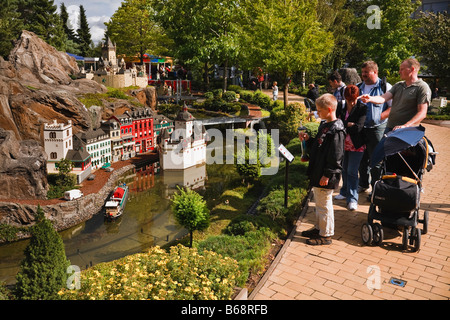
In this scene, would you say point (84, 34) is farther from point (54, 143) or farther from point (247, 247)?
point (247, 247)

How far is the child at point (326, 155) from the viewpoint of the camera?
7.14m

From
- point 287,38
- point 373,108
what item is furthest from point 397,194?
point 287,38

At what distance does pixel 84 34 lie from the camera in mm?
71625

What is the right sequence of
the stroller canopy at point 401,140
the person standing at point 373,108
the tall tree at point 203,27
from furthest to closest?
the tall tree at point 203,27 < the person standing at point 373,108 < the stroller canopy at point 401,140

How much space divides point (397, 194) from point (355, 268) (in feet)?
5.09

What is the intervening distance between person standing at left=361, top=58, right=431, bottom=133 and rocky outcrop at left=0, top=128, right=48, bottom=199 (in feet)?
78.7

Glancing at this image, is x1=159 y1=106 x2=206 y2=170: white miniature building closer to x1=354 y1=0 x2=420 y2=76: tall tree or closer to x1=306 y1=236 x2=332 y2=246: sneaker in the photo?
x1=354 y1=0 x2=420 y2=76: tall tree

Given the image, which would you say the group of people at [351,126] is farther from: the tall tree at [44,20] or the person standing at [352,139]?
the tall tree at [44,20]

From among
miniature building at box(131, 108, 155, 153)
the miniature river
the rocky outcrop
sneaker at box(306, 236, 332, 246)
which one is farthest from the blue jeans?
miniature building at box(131, 108, 155, 153)

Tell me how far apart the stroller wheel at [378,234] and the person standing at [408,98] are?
1.97 metres

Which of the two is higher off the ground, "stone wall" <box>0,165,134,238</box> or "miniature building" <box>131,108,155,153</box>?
"miniature building" <box>131,108,155,153</box>

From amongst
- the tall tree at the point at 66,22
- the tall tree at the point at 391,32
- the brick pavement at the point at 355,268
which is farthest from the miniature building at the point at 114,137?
the tall tree at the point at 66,22

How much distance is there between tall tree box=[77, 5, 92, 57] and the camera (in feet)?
232
